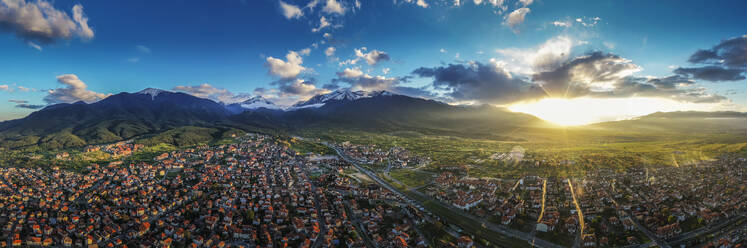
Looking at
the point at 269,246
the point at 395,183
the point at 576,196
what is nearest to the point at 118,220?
the point at 269,246

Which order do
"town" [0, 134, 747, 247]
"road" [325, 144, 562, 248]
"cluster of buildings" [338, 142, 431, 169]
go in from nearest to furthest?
1. "road" [325, 144, 562, 248]
2. "town" [0, 134, 747, 247]
3. "cluster of buildings" [338, 142, 431, 169]

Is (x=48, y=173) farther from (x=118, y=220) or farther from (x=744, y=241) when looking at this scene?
(x=744, y=241)

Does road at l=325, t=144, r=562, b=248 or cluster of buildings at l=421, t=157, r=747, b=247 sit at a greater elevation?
cluster of buildings at l=421, t=157, r=747, b=247

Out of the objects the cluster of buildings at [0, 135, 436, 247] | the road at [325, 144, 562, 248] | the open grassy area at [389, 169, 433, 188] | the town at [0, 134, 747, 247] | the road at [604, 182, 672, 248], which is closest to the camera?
the road at [604, 182, 672, 248]

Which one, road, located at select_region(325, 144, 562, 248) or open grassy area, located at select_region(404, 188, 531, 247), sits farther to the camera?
open grassy area, located at select_region(404, 188, 531, 247)

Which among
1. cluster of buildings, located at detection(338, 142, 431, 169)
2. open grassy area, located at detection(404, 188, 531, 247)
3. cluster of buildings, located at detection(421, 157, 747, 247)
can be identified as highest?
cluster of buildings, located at detection(338, 142, 431, 169)

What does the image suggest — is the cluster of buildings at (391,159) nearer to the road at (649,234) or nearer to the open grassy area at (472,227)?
the open grassy area at (472,227)

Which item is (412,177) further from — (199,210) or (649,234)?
(199,210)

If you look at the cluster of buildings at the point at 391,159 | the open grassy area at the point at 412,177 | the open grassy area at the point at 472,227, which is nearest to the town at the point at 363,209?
the open grassy area at the point at 472,227

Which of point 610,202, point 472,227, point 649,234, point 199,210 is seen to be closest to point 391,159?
point 472,227

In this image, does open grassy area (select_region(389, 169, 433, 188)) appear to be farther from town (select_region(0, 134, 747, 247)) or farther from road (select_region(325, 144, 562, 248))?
road (select_region(325, 144, 562, 248))

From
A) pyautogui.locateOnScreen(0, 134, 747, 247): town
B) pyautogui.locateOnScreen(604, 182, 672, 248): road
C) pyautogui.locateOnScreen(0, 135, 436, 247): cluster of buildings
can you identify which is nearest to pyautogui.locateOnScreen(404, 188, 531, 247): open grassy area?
pyautogui.locateOnScreen(0, 134, 747, 247): town
